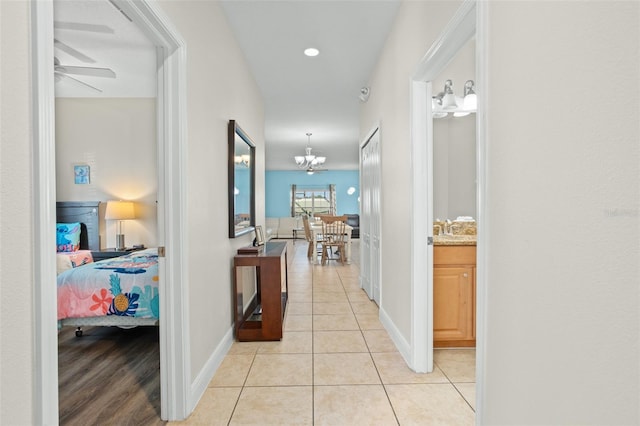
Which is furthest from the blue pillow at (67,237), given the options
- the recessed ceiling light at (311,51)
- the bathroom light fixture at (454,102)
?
the bathroom light fixture at (454,102)

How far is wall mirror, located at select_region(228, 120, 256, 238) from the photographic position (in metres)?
2.87

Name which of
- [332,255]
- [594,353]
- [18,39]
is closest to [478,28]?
→ [594,353]

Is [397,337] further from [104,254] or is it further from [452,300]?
[104,254]

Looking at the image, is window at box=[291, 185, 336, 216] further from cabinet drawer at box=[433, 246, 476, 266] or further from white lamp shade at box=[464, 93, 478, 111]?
cabinet drawer at box=[433, 246, 476, 266]

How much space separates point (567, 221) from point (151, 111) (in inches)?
193

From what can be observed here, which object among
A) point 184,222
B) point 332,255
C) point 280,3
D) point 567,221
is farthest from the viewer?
point 332,255

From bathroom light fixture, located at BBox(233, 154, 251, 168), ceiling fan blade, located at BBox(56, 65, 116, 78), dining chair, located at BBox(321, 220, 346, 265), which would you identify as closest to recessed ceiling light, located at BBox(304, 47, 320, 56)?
bathroom light fixture, located at BBox(233, 154, 251, 168)

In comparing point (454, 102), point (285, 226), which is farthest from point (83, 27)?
point (285, 226)

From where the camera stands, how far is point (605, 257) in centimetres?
81

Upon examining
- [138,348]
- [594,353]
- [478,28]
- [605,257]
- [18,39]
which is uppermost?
[478,28]

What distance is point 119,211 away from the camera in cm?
439

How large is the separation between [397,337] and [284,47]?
2.85 m

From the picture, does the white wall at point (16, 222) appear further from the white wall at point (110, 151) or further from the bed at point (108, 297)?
the white wall at point (110, 151)

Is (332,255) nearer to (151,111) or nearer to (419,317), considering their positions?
(151,111)
